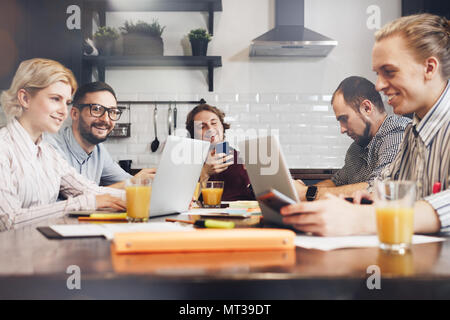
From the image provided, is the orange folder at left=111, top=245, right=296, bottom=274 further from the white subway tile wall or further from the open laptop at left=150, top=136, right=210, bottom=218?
the white subway tile wall

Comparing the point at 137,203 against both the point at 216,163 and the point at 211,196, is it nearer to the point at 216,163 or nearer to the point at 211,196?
the point at 211,196

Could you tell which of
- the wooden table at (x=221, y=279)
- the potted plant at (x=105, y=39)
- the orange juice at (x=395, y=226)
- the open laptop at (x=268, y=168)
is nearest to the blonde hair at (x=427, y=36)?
the open laptop at (x=268, y=168)

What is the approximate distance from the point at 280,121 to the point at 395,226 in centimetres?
339

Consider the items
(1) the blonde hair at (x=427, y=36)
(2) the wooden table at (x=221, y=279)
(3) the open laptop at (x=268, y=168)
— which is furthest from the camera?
(1) the blonde hair at (x=427, y=36)

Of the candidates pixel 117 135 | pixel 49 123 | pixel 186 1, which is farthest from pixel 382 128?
pixel 117 135

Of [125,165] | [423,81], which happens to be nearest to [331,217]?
[423,81]

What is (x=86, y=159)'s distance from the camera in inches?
109

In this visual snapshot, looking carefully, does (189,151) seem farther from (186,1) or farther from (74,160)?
(186,1)

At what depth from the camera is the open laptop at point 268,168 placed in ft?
3.52

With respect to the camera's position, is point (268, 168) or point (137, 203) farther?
point (137, 203)

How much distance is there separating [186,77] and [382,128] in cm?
218

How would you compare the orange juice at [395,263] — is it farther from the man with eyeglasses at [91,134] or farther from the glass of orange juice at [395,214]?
the man with eyeglasses at [91,134]

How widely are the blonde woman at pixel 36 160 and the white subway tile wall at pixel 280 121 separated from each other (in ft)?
6.24

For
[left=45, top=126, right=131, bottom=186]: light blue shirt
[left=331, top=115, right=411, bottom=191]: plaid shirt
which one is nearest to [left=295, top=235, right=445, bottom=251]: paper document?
[left=331, top=115, right=411, bottom=191]: plaid shirt
